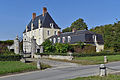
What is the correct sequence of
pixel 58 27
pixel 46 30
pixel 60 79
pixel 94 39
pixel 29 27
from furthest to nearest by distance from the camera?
pixel 29 27 → pixel 58 27 → pixel 46 30 → pixel 94 39 → pixel 60 79

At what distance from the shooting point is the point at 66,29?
74125mm

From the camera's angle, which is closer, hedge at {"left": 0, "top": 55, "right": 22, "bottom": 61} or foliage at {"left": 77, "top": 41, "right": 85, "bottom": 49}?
hedge at {"left": 0, "top": 55, "right": 22, "bottom": 61}

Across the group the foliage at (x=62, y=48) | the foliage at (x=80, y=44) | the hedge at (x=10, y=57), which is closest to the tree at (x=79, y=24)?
the foliage at (x=80, y=44)

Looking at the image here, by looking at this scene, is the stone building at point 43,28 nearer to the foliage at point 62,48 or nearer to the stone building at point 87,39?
the stone building at point 87,39

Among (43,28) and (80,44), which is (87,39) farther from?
(43,28)

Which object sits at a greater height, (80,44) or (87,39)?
(87,39)

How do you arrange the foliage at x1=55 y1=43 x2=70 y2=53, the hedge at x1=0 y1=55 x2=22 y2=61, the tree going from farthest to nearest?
1. the tree
2. the foliage at x1=55 y1=43 x2=70 y2=53
3. the hedge at x1=0 y1=55 x2=22 y2=61

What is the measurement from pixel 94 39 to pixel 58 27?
59.9ft

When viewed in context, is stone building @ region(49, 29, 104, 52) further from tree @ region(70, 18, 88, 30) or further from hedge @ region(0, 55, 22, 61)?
tree @ region(70, 18, 88, 30)

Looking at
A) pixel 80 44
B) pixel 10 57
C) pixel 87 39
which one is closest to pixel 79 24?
pixel 87 39

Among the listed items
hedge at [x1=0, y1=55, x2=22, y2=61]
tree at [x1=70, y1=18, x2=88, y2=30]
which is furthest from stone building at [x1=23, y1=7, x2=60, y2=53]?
hedge at [x1=0, y1=55, x2=22, y2=61]

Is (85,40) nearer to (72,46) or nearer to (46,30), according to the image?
(72,46)

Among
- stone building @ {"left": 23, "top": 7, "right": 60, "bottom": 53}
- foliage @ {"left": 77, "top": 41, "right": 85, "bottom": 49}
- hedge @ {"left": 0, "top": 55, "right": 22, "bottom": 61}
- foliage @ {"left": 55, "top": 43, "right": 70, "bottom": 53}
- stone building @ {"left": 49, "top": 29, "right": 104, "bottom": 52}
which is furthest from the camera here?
stone building @ {"left": 23, "top": 7, "right": 60, "bottom": 53}

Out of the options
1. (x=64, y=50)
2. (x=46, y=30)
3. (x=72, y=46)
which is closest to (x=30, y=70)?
(x=64, y=50)
